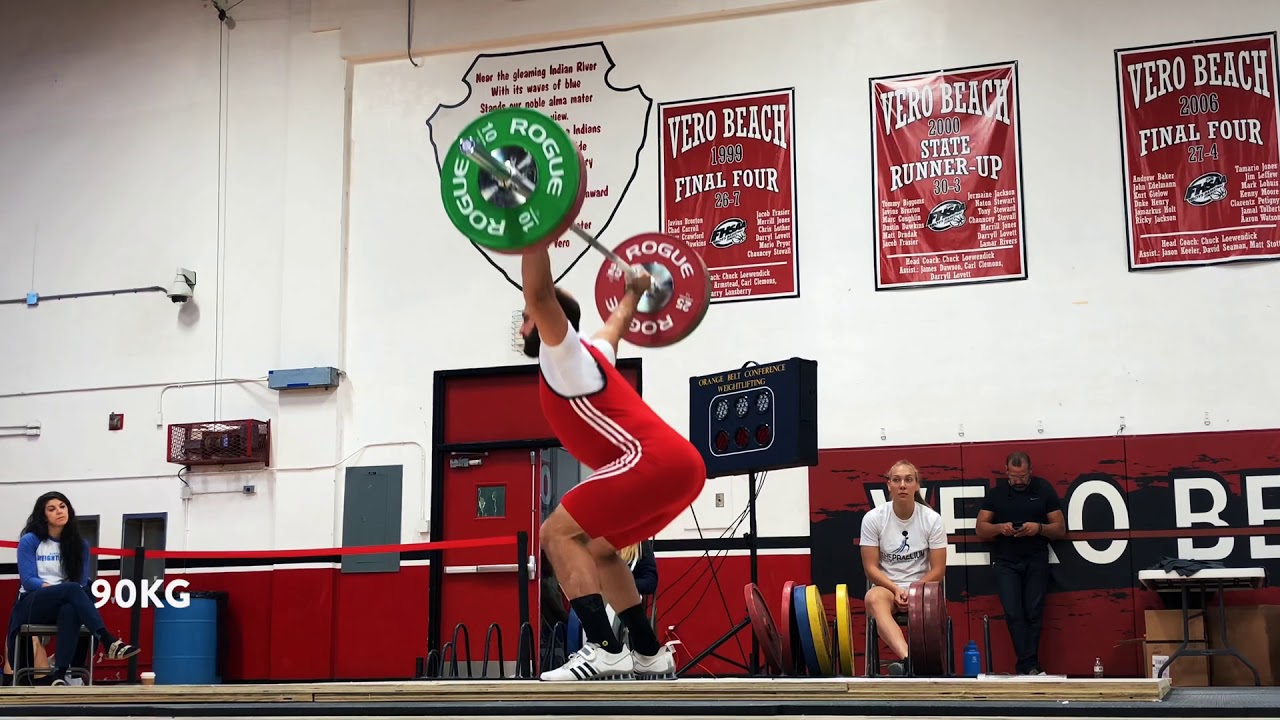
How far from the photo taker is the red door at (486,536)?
855 cm

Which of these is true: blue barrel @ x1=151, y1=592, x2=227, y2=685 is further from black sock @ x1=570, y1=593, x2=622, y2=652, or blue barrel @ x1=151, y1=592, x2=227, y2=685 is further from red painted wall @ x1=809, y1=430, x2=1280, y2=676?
black sock @ x1=570, y1=593, x2=622, y2=652

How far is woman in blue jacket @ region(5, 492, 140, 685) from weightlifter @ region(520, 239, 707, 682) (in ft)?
11.4

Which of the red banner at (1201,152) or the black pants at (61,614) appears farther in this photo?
the red banner at (1201,152)

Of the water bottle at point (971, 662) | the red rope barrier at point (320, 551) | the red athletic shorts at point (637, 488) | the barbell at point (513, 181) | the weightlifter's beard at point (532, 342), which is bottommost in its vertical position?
the water bottle at point (971, 662)

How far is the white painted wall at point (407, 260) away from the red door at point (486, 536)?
0.31 m

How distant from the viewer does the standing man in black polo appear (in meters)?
7.38

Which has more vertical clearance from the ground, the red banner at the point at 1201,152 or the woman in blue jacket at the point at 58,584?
the red banner at the point at 1201,152

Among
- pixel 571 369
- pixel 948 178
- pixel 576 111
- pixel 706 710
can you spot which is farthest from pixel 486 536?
pixel 706 710

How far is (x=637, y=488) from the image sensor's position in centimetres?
369

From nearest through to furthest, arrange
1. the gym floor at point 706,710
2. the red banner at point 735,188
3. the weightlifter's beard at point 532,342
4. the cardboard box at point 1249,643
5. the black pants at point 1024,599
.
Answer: the gym floor at point 706,710
the weightlifter's beard at point 532,342
the cardboard box at point 1249,643
the black pants at point 1024,599
the red banner at point 735,188

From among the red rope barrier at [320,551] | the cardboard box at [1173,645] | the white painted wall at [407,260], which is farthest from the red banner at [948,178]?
the red rope barrier at [320,551]

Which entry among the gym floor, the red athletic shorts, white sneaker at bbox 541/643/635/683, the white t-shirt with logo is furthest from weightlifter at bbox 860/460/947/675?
the gym floor

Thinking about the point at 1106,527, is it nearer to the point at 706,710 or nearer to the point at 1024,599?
the point at 1024,599

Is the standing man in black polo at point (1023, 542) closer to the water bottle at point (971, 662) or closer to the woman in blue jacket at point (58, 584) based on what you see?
the water bottle at point (971, 662)
